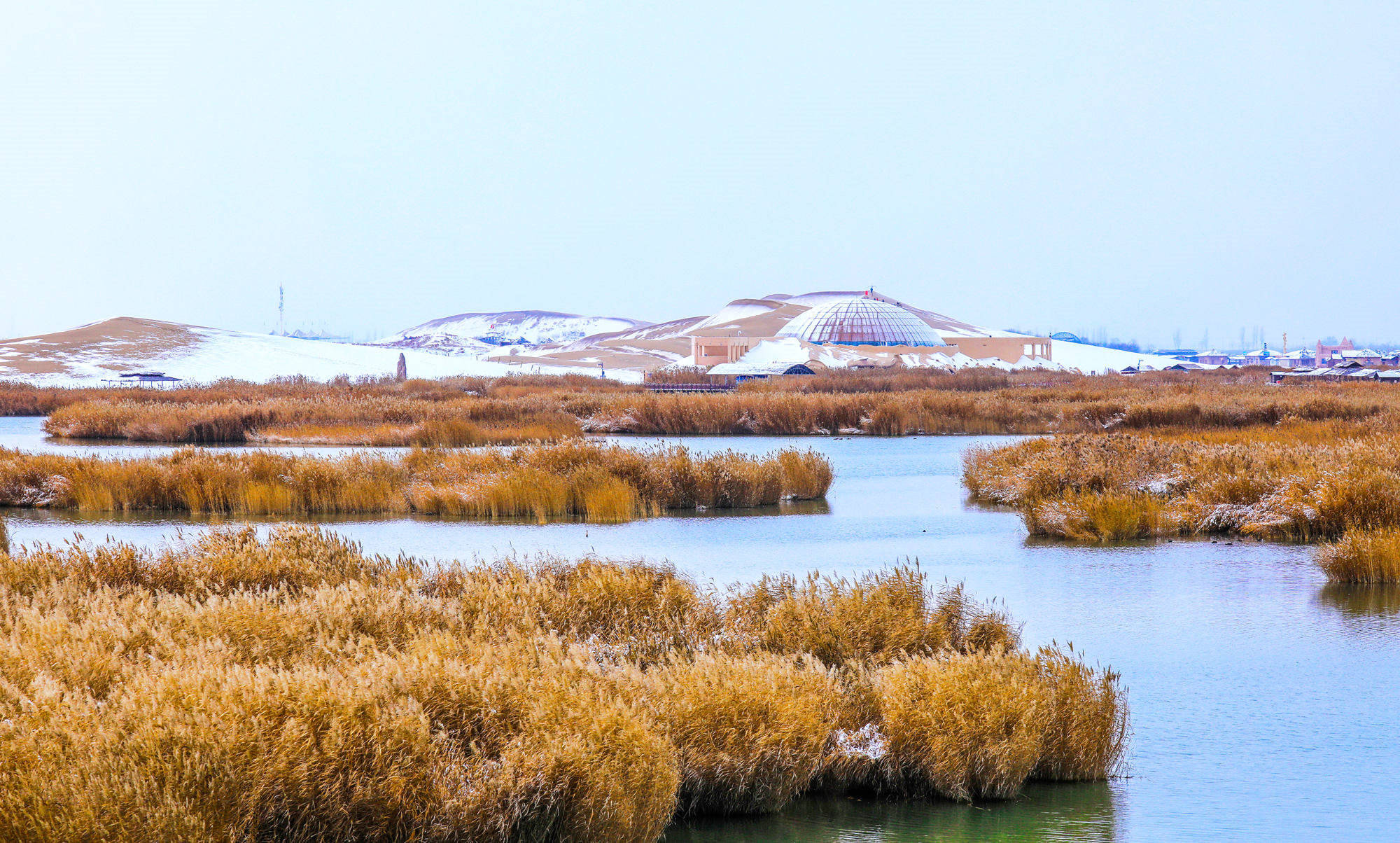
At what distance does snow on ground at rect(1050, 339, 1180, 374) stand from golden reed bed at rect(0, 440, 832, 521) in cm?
12133

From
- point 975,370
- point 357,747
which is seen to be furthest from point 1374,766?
point 975,370

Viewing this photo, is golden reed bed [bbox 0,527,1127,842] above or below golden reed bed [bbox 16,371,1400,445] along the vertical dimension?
below

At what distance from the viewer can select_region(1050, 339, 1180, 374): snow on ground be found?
14688 centimetres

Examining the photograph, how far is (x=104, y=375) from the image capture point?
94500 mm

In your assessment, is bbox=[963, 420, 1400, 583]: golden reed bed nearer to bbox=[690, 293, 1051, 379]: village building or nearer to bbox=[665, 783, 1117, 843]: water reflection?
bbox=[665, 783, 1117, 843]: water reflection

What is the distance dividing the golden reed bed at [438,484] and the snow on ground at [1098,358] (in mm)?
121332

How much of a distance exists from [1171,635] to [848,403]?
31229mm

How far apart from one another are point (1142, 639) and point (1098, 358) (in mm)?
154196

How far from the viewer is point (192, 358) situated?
105562mm

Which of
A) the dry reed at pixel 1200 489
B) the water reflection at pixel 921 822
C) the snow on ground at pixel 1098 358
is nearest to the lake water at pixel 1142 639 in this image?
the water reflection at pixel 921 822

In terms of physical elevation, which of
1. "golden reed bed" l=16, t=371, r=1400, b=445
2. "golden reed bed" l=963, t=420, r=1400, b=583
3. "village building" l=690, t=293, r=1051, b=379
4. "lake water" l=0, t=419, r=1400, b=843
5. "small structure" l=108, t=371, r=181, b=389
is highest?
"village building" l=690, t=293, r=1051, b=379

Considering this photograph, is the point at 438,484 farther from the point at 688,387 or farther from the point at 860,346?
the point at 860,346

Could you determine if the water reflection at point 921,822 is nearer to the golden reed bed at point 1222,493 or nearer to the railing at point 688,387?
the golden reed bed at point 1222,493

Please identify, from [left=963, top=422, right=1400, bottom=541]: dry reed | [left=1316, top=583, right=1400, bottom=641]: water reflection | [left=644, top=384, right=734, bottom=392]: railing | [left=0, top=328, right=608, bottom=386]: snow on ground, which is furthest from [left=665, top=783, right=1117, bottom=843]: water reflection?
[left=0, top=328, right=608, bottom=386]: snow on ground
